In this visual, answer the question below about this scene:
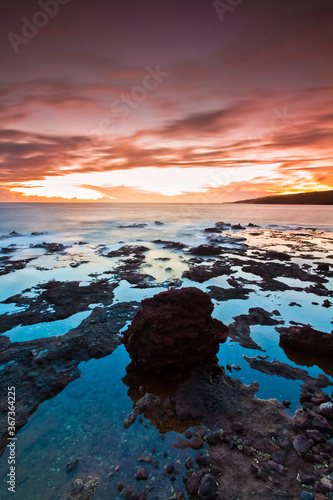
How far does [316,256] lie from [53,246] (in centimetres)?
2587

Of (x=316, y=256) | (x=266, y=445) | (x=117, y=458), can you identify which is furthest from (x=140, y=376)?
(x=316, y=256)

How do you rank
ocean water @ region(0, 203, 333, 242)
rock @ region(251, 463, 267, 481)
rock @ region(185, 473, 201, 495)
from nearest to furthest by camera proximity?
rock @ region(185, 473, 201, 495) → rock @ region(251, 463, 267, 481) → ocean water @ region(0, 203, 333, 242)

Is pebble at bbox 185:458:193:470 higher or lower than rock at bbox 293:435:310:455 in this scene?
lower

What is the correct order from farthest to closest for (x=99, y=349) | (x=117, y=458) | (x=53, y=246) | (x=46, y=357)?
(x=53, y=246) < (x=99, y=349) < (x=46, y=357) < (x=117, y=458)

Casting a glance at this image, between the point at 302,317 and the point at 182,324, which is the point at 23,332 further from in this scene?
the point at 302,317

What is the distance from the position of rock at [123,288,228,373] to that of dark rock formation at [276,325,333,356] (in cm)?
244

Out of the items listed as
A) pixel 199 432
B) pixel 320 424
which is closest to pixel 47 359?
pixel 199 432

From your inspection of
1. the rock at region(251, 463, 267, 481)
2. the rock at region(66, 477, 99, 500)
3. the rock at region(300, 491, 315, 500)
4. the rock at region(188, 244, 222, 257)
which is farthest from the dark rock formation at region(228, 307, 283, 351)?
the rock at region(188, 244, 222, 257)

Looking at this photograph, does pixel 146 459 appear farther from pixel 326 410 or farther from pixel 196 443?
pixel 326 410

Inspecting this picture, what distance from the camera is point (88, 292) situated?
42.5ft

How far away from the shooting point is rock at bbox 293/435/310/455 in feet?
15.0

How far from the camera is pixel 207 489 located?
13.1 ft

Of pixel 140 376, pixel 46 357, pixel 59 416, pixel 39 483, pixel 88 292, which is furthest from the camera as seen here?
pixel 88 292

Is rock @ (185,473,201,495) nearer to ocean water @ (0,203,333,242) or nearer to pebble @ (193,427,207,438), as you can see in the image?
pebble @ (193,427,207,438)
